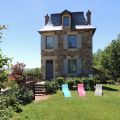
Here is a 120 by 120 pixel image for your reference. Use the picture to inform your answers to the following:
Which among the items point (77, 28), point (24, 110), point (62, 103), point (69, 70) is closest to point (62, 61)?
point (69, 70)

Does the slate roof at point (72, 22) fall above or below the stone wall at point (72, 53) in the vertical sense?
above

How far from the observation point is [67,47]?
3111 centimetres

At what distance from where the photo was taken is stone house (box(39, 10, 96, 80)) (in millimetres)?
30859

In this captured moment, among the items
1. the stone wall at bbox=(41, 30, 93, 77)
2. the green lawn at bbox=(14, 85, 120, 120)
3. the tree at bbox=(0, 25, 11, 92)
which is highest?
the stone wall at bbox=(41, 30, 93, 77)

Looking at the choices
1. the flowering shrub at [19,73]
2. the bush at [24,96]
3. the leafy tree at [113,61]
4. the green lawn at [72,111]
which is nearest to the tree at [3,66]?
the green lawn at [72,111]

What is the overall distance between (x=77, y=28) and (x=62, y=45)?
88.2 inches

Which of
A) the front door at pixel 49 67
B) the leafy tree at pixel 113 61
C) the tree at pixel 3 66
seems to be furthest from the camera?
the leafy tree at pixel 113 61

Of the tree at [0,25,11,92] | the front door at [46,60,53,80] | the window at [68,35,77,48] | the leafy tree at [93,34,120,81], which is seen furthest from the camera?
the leafy tree at [93,34,120,81]

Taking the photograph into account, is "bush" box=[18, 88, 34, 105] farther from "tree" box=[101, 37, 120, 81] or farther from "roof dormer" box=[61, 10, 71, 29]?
"tree" box=[101, 37, 120, 81]

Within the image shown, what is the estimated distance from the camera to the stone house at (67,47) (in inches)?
1215

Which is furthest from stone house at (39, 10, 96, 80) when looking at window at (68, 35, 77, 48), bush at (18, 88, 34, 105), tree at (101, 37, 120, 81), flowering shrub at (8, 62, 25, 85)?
tree at (101, 37, 120, 81)

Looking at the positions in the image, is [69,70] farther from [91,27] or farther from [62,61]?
[91,27]

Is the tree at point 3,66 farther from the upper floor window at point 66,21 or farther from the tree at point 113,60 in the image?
the tree at point 113,60

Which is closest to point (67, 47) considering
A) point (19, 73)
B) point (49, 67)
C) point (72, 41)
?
point (72, 41)
